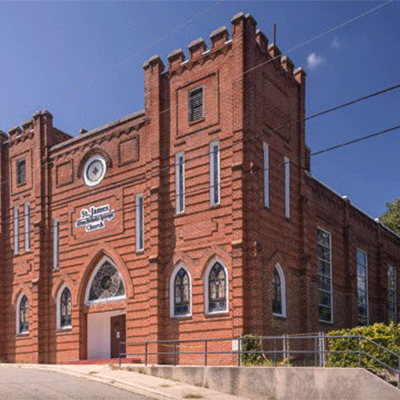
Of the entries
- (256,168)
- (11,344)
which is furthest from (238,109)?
(11,344)

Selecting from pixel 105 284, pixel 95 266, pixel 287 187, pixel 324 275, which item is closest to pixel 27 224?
pixel 95 266

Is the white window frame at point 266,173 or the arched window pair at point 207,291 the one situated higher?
the white window frame at point 266,173

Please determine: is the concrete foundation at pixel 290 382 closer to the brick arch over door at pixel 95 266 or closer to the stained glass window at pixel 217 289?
the stained glass window at pixel 217 289

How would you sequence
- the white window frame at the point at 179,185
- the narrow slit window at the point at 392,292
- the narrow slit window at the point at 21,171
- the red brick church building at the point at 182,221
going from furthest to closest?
the narrow slit window at the point at 392,292
the narrow slit window at the point at 21,171
the white window frame at the point at 179,185
the red brick church building at the point at 182,221

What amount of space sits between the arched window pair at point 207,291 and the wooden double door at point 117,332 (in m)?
4.34

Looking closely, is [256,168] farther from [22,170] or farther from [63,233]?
[22,170]

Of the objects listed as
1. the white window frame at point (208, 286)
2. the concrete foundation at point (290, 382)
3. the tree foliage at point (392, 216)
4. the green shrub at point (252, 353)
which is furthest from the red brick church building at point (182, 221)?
the tree foliage at point (392, 216)

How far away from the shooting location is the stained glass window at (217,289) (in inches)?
951

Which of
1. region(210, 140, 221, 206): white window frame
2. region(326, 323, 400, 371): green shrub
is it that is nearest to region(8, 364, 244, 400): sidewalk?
region(326, 323, 400, 371): green shrub

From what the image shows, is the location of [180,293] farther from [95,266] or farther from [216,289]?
[95,266]

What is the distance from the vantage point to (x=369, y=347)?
17.3 meters

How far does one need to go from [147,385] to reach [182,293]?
6.38 meters

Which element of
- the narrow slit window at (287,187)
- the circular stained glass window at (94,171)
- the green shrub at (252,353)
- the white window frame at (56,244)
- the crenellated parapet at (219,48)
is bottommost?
the green shrub at (252,353)

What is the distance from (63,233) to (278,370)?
1557cm
